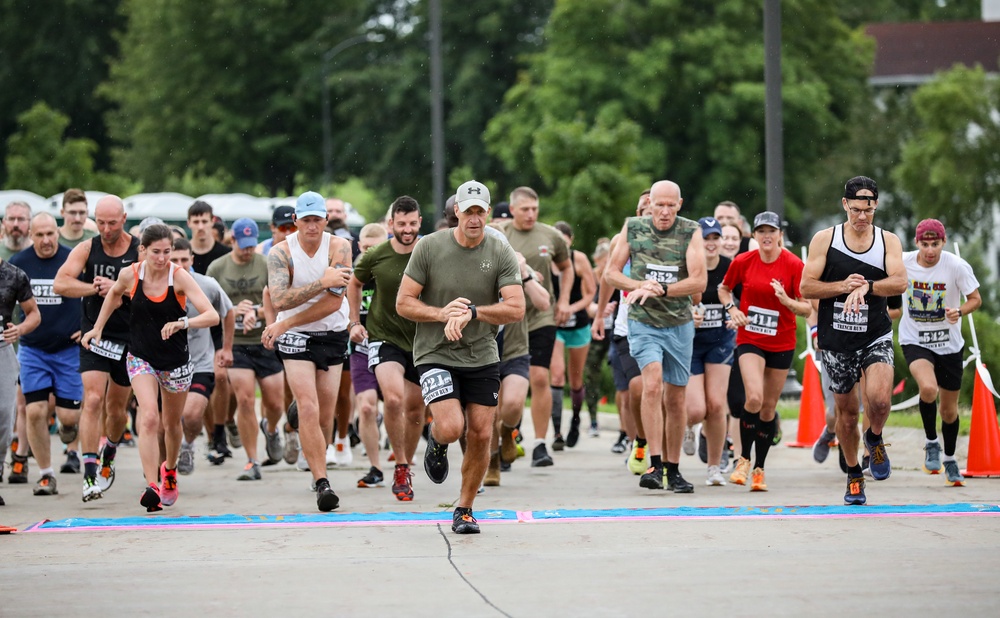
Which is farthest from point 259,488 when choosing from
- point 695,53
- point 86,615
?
point 695,53

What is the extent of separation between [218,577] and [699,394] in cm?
506

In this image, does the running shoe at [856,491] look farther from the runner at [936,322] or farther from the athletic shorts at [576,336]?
the athletic shorts at [576,336]

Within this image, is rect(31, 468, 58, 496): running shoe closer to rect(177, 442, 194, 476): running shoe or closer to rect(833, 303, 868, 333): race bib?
rect(177, 442, 194, 476): running shoe

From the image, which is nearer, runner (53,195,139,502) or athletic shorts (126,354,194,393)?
athletic shorts (126,354,194,393)

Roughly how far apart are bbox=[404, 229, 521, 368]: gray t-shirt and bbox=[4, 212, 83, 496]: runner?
4005 millimetres

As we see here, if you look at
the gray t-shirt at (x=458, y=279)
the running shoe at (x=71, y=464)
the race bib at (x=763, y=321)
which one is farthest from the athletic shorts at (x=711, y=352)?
the running shoe at (x=71, y=464)

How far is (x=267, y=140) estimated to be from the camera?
2004 inches

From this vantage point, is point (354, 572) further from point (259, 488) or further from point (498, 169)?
point (498, 169)

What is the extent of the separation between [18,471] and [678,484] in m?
5.44

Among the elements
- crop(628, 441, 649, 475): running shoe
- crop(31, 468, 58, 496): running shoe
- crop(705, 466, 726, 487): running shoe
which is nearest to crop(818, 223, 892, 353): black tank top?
crop(705, 466, 726, 487): running shoe

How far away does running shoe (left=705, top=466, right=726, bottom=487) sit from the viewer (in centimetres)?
1125

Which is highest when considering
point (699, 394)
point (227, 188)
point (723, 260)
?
point (227, 188)

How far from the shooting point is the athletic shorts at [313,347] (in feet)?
33.9

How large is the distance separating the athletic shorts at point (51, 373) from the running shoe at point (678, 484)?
15.3ft
